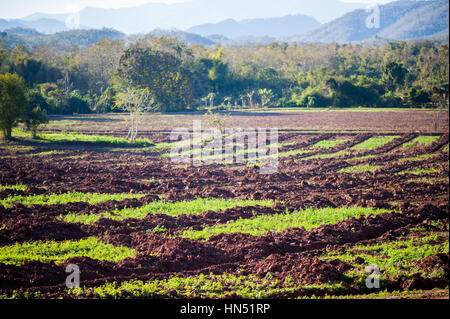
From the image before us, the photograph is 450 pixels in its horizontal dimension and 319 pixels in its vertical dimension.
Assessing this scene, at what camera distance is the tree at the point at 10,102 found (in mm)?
26402

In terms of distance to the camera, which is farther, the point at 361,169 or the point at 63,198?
the point at 361,169

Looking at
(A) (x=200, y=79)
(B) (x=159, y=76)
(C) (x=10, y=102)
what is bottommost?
(C) (x=10, y=102)

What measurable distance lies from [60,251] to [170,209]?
13.9 ft

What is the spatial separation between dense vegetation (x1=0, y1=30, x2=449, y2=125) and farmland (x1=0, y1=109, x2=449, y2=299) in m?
33.7

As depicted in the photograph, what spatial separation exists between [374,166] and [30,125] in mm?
22354

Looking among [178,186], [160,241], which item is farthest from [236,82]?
[160,241]

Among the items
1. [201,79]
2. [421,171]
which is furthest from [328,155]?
[201,79]

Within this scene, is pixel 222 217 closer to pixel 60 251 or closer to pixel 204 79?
pixel 60 251

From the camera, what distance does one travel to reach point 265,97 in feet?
249

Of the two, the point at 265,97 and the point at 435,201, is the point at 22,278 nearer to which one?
the point at 435,201

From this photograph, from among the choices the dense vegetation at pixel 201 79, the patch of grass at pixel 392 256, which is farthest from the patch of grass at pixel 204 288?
the dense vegetation at pixel 201 79

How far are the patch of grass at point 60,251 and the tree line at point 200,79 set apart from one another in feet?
135

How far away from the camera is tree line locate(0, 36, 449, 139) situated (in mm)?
58438

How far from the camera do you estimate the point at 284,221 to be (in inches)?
449
